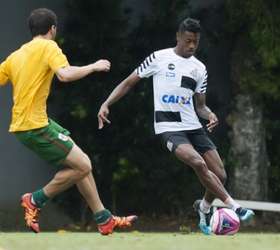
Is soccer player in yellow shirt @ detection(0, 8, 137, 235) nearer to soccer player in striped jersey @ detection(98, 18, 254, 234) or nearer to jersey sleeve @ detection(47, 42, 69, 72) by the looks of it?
jersey sleeve @ detection(47, 42, 69, 72)

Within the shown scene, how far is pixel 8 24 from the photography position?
17.5 meters

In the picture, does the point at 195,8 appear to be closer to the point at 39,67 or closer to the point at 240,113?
the point at 240,113

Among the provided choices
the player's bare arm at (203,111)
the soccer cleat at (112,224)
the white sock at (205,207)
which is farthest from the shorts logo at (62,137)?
the white sock at (205,207)

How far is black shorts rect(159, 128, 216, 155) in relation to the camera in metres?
11.1

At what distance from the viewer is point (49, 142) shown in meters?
10.1

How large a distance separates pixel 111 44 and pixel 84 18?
58cm

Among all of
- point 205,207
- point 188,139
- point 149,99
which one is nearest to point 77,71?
point 188,139

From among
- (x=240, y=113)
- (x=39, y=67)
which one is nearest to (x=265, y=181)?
(x=240, y=113)

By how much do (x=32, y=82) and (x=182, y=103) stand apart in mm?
1819

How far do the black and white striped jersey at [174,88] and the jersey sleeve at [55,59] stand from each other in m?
1.64

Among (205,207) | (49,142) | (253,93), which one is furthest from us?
(253,93)

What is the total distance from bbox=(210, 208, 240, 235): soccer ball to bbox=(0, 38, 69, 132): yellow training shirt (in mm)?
1965
